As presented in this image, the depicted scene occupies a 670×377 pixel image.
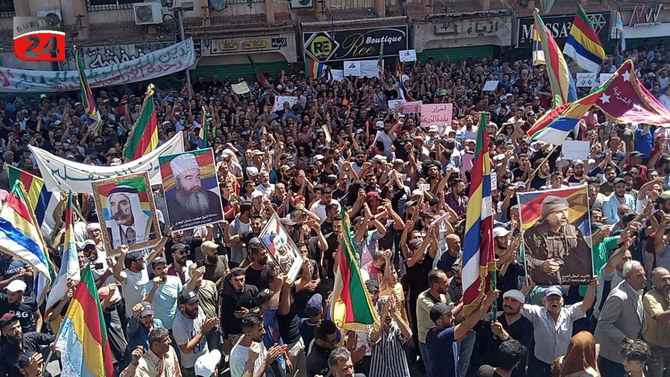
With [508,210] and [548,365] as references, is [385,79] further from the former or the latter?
[548,365]

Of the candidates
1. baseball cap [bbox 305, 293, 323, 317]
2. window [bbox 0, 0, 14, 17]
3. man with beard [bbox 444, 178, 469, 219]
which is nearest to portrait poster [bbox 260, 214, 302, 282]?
baseball cap [bbox 305, 293, 323, 317]

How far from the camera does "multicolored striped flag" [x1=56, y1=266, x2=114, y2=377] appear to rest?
4516mm

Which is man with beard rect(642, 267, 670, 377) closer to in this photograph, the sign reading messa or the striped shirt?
the striped shirt

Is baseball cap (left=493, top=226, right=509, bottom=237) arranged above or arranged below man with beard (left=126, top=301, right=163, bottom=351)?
above

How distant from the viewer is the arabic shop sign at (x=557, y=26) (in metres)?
20.4

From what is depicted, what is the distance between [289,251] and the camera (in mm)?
5797

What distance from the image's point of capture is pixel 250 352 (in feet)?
14.4

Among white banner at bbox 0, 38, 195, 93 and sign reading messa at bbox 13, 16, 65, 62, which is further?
white banner at bbox 0, 38, 195, 93

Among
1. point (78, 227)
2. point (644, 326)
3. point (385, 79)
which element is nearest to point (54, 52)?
point (385, 79)

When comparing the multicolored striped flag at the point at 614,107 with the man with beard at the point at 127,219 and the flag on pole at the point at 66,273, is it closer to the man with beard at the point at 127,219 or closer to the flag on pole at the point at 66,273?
the man with beard at the point at 127,219

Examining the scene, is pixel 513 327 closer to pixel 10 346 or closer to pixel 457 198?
pixel 457 198

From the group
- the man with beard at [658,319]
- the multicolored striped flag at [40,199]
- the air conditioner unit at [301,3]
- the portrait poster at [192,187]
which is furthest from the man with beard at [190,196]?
the air conditioner unit at [301,3]

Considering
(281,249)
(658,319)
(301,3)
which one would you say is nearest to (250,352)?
(281,249)

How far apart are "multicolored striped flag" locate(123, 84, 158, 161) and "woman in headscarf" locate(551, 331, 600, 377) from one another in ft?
19.7
